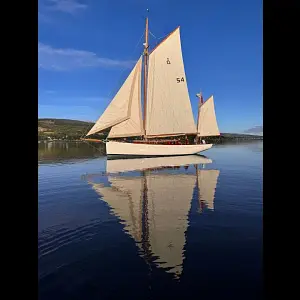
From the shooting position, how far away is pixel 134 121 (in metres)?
55.4

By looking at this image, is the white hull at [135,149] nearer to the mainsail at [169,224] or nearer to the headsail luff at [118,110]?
the headsail luff at [118,110]

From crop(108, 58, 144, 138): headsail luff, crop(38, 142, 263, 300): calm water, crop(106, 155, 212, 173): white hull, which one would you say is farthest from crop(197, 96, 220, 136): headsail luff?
crop(38, 142, 263, 300): calm water

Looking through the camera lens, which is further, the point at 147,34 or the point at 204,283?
the point at 147,34

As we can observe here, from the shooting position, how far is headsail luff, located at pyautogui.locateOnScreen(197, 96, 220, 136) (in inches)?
3182

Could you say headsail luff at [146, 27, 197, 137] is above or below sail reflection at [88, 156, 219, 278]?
above

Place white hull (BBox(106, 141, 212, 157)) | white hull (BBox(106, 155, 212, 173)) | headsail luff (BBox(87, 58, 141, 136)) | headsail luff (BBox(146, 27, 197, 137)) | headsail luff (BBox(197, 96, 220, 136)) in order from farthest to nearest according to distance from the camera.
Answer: headsail luff (BBox(197, 96, 220, 136)) → white hull (BBox(106, 141, 212, 157)) → headsail luff (BBox(146, 27, 197, 137)) → headsail luff (BBox(87, 58, 141, 136)) → white hull (BBox(106, 155, 212, 173))

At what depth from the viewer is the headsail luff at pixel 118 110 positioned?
172ft

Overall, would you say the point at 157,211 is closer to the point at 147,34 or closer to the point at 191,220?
the point at 191,220

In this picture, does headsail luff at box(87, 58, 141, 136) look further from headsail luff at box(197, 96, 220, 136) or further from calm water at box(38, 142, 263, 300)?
calm water at box(38, 142, 263, 300)

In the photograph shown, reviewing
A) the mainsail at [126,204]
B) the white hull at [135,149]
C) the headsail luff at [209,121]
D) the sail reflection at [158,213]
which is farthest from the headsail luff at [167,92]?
the mainsail at [126,204]

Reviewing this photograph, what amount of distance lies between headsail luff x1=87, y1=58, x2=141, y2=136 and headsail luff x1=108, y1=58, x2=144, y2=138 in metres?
1.01
